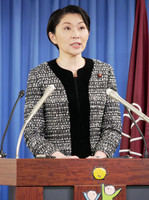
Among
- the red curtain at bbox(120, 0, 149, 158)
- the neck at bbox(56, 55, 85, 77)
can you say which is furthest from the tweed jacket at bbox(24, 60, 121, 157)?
the red curtain at bbox(120, 0, 149, 158)

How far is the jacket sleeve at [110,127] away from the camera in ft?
7.82

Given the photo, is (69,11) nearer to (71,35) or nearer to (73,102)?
(71,35)

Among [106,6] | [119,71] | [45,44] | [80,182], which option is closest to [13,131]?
[45,44]

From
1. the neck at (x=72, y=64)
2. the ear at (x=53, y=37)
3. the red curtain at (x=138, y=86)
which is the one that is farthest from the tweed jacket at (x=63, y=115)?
the red curtain at (x=138, y=86)

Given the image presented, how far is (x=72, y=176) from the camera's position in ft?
6.22

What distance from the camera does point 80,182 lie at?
1.90 metres

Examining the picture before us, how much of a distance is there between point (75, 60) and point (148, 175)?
3.29 ft

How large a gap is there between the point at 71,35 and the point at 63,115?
496 millimetres

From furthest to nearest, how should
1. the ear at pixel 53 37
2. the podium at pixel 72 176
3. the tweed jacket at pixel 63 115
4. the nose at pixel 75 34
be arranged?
1. the ear at pixel 53 37
2. the nose at pixel 75 34
3. the tweed jacket at pixel 63 115
4. the podium at pixel 72 176

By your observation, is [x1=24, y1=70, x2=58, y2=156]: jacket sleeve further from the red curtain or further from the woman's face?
the red curtain

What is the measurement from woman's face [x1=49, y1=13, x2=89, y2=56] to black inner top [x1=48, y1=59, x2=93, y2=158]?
14 centimetres

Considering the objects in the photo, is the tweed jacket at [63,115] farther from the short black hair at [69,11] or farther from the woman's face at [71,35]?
the short black hair at [69,11]

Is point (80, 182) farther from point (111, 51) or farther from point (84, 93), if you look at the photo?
point (111, 51)

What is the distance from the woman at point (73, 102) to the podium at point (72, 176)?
0.47 meters
